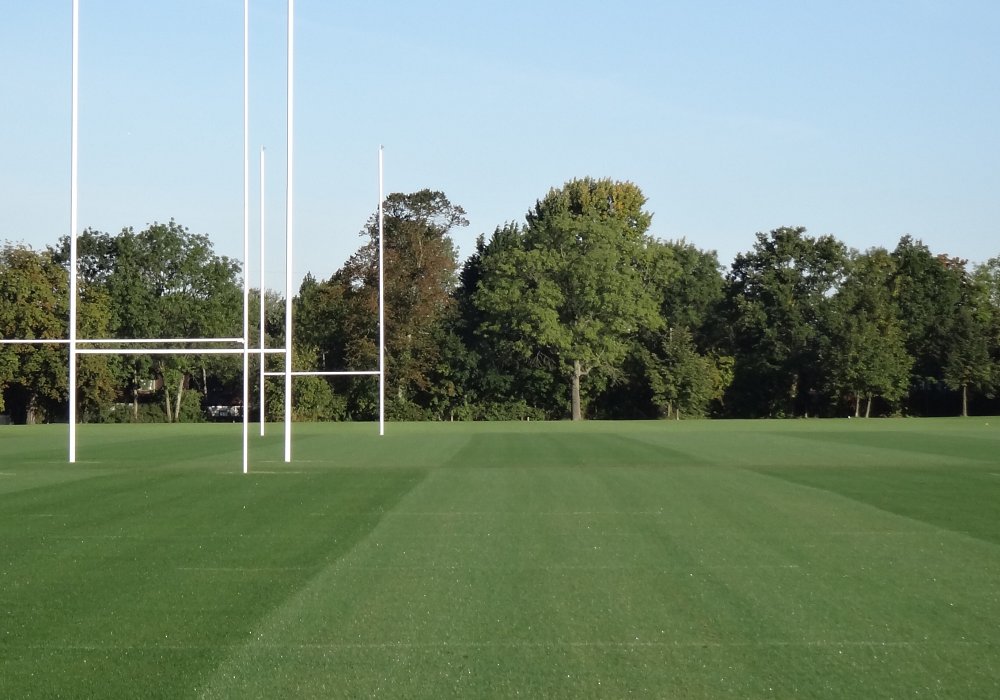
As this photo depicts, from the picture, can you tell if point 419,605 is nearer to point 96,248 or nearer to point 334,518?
point 334,518

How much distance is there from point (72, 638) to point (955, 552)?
25.1 ft

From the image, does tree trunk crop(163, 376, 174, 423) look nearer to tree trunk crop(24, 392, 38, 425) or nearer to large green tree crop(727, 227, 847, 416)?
tree trunk crop(24, 392, 38, 425)

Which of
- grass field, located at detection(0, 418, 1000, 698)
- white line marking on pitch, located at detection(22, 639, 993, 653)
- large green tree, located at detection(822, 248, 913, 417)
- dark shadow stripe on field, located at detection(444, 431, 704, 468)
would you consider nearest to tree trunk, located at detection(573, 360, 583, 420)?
large green tree, located at detection(822, 248, 913, 417)

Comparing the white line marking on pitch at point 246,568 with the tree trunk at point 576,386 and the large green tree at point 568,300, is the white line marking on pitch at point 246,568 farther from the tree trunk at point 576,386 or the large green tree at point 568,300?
the tree trunk at point 576,386

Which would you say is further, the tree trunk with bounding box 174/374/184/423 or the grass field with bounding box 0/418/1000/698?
the tree trunk with bounding box 174/374/184/423

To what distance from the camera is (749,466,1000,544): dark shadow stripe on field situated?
45.8ft

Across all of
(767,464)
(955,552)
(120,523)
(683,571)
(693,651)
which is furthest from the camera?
(767,464)

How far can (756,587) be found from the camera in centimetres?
920

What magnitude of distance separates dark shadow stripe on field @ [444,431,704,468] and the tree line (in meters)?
30.4

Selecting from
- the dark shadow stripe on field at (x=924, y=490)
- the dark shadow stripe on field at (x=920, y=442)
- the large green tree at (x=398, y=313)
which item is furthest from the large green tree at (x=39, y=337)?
the dark shadow stripe on field at (x=924, y=490)

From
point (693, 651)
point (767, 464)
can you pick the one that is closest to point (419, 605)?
point (693, 651)

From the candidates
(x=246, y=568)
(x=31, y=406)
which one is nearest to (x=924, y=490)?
(x=246, y=568)

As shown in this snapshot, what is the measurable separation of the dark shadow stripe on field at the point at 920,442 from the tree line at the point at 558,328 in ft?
95.6

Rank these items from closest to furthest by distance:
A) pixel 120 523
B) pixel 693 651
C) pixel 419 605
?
pixel 693 651, pixel 419 605, pixel 120 523
